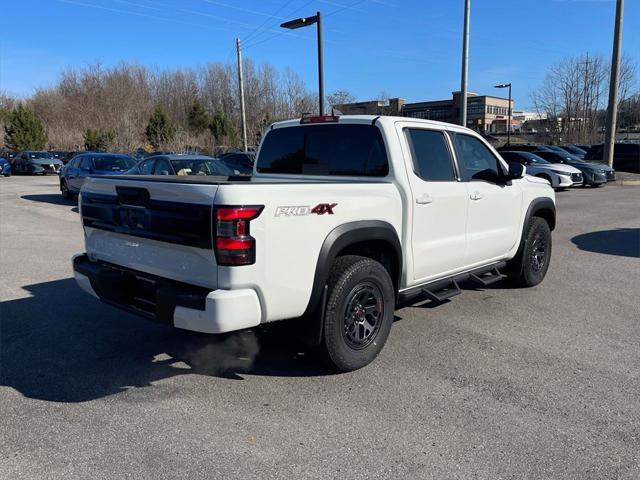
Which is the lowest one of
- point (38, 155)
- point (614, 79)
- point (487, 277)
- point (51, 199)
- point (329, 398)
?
point (329, 398)

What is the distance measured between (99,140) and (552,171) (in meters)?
40.1

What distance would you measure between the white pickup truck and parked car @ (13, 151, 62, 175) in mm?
33085

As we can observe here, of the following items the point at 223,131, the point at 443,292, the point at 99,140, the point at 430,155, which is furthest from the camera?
the point at 223,131

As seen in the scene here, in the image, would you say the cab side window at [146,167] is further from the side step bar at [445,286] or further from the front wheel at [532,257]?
the front wheel at [532,257]

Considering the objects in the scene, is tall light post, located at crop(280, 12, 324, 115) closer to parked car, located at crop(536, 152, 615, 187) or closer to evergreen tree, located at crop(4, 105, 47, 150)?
parked car, located at crop(536, 152, 615, 187)

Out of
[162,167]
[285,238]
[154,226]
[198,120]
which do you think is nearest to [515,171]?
[285,238]

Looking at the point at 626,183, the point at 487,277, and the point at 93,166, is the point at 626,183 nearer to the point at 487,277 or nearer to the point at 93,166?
the point at 487,277

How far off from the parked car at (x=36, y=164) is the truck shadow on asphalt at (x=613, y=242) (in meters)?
33.0

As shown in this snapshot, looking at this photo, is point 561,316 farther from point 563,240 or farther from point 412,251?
point 563,240

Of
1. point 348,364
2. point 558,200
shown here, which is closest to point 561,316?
point 348,364

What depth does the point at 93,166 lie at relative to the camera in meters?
15.3

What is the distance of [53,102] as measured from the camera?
62.8 meters

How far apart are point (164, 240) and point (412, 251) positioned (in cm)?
207

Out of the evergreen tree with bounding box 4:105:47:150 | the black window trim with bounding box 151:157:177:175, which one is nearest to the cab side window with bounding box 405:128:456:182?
the black window trim with bounding box 151:157:177:175
